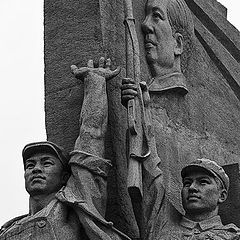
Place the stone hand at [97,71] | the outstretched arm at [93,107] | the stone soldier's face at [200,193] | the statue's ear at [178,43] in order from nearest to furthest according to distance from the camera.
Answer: the stone soldier's face at [200,193], the outstretched arm at [93,107], the stone hand at [97,71], the statue's ear at [178,43]

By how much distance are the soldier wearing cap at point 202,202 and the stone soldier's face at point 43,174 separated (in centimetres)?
90

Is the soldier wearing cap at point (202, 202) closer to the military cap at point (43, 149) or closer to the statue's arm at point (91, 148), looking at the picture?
the statue's arm at point (91, 148)

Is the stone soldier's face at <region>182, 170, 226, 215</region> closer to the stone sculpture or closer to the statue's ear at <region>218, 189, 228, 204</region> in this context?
the statue's ear at <region>218, 189, 228, 204</region>

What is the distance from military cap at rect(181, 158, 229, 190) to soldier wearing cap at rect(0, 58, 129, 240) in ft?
1.96

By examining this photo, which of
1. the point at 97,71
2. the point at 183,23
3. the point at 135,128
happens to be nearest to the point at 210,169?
the point at 135,128

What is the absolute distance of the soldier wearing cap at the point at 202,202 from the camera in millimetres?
10070

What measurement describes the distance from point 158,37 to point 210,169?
158cm

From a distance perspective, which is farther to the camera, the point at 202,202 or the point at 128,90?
the point at 128,90

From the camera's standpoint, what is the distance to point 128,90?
10.3m

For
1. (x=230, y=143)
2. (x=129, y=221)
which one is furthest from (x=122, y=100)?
(x=230, y=143)

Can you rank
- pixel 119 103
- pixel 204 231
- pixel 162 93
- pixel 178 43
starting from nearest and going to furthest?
pixel 204 231 < pixel 119 103 < pixel 162 93 < pixel 178 43

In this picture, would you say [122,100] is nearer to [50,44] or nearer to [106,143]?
[106,143]

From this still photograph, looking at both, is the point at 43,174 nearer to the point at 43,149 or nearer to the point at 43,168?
the point at 43,168

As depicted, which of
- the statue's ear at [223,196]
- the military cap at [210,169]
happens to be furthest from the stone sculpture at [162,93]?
the statue's ear at [223,196]
